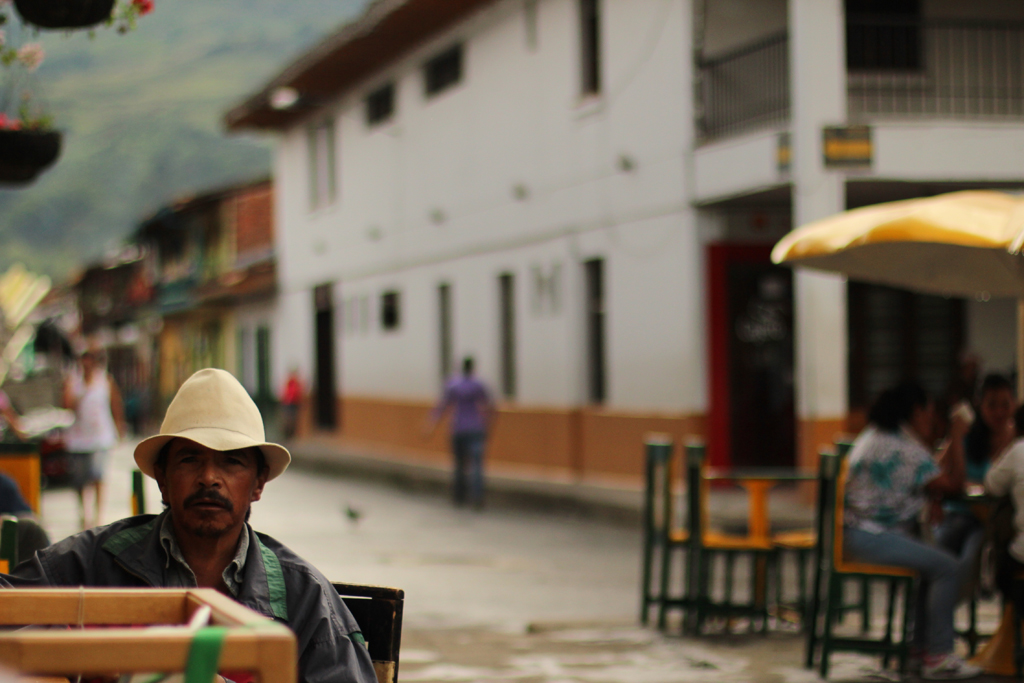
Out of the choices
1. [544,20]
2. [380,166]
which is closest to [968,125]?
[544,20]

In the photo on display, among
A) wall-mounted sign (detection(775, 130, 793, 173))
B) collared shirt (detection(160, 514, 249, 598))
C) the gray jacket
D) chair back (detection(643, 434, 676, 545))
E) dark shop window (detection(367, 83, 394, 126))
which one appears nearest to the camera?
the gray jacket

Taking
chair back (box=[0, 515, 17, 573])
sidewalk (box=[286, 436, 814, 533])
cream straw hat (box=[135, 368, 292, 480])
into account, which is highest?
cream straw hat (box=[135, 368, 292, 480])

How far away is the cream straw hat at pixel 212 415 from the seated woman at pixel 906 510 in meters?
4.74

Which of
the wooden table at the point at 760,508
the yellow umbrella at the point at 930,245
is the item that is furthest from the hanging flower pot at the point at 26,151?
the yellow umbrella at the point at 930,245

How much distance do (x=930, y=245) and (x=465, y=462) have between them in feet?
32.6

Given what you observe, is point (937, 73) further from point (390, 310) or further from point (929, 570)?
point (390, 310)

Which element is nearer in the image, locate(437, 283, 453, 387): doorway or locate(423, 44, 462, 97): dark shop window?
locate(423, 44, 462, 97): dark shop window

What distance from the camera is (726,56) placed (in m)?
16.2

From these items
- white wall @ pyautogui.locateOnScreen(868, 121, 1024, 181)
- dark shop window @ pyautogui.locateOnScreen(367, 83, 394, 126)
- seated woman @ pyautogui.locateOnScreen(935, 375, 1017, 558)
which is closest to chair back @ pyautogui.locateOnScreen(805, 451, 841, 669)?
seated woman @ pyautogui.locateOnScreen(935, 375, 1017, 558)

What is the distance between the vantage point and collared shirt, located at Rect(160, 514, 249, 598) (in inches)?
136

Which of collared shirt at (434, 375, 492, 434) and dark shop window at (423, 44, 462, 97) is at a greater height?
dark shop window at (423, 44, 462, 97)

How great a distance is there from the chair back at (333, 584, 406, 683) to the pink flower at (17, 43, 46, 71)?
5148 mm

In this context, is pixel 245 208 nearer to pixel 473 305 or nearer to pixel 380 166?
pixel 380 166

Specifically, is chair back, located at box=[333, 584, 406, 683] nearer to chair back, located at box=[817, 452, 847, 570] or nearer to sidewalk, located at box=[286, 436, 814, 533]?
chair back, located at box=[817, 452, 847, 570]
